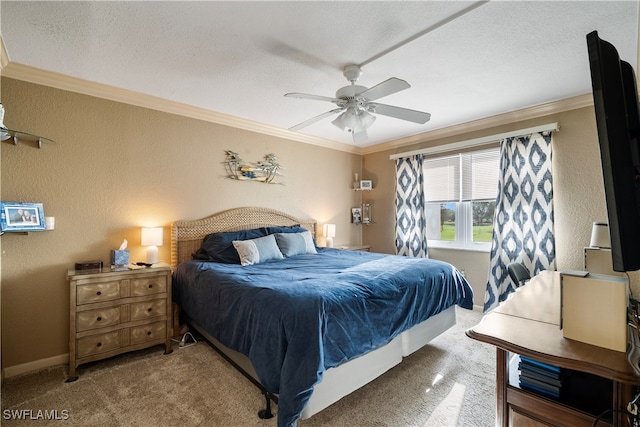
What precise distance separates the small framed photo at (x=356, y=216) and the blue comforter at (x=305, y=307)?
2.31 m

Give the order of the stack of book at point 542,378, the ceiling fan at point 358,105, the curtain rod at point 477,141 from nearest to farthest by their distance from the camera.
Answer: the stack of book at point 542,378 < the ceiling fan at point 358,105 < the curtain rod at point 477,141

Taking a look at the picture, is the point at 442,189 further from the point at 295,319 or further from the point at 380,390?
the point at 295,319

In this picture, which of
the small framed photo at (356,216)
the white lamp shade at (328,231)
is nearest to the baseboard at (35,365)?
the white lamp shade at (328,231)

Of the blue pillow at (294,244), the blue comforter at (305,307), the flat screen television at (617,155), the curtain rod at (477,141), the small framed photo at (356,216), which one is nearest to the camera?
the flat screen television at (617,155)

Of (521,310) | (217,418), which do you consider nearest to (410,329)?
(521,310)

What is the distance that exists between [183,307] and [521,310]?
9.37 feet

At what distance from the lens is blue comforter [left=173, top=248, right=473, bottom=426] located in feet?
5.05

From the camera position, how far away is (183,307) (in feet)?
9.30

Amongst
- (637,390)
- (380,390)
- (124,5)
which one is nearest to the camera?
(637,390)

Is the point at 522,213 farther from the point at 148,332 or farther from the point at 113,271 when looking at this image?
the point at 113,271

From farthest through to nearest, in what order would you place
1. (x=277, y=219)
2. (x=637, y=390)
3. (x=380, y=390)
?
(x=277, y=219)
(x=380, y=390)
(x=637, y=390)

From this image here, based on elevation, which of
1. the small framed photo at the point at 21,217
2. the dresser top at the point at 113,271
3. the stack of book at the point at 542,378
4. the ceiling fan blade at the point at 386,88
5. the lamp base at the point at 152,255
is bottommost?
the stack of book at the point at 542,378

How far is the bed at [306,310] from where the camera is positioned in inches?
61.9

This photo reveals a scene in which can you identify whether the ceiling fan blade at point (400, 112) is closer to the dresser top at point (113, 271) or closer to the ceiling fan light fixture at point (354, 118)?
the ceiling fan light fixture at point (354, 118)
